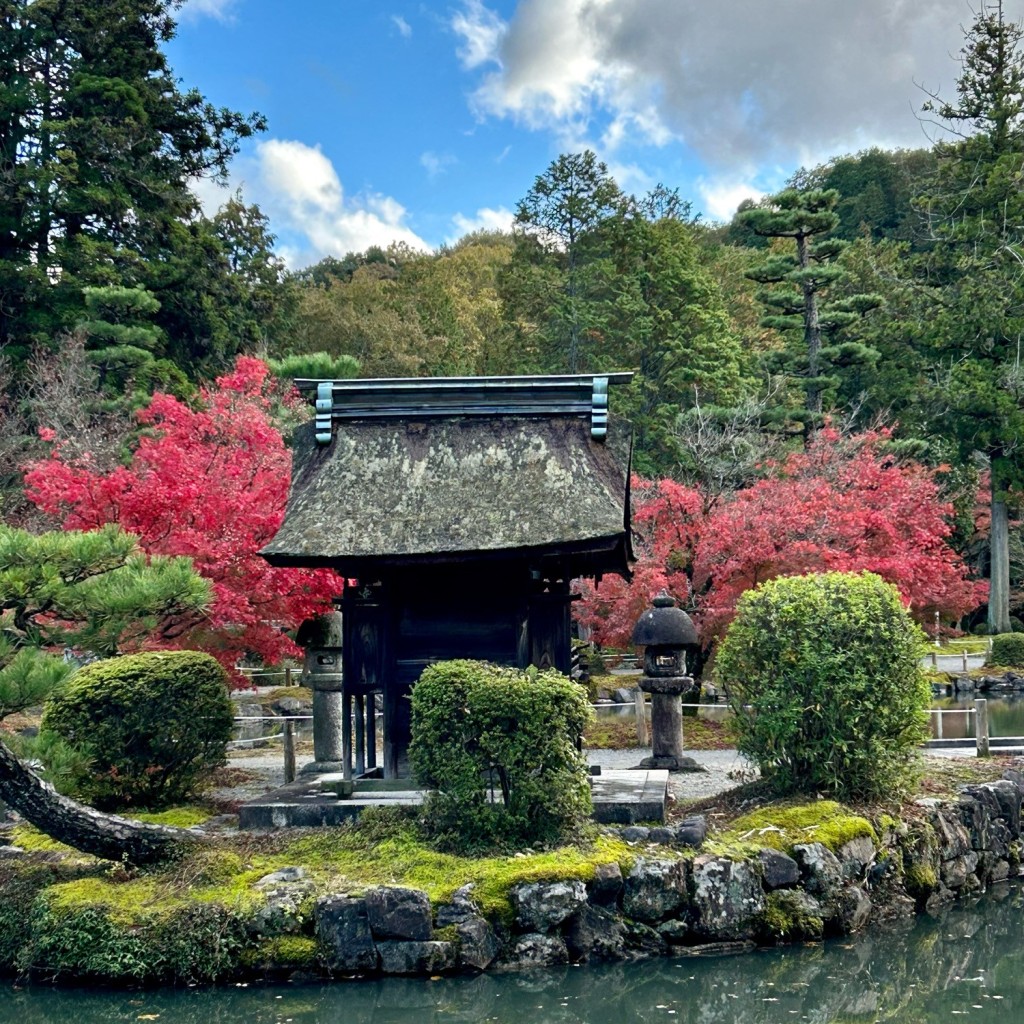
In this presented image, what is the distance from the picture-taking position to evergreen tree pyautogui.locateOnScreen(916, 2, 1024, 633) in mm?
30344

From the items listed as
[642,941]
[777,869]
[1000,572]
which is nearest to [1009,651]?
[1000,572]

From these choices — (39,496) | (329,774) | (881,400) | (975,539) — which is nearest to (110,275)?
(39,496)

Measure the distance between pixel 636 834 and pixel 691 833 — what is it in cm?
49

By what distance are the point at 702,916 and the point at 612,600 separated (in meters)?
10.3

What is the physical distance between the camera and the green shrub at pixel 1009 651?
28.3m

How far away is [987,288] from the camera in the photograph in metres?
30.6

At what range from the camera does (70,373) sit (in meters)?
26.3

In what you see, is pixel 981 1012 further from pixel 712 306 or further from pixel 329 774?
pixel 712 306

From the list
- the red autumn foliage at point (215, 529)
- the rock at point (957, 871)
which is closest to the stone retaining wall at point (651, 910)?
the rock at point (957, 871)

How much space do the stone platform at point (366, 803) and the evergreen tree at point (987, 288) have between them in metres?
22.6

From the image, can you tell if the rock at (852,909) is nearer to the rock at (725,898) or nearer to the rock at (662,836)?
the rock at (725,898)

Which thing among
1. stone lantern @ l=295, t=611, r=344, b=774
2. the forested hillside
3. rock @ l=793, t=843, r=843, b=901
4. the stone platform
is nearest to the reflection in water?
rock @ l=793, t=843, r=843, b=901

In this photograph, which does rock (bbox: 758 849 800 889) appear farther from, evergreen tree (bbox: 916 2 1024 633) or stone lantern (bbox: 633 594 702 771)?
evergreen tree (bbox: 916 2 1024 633)

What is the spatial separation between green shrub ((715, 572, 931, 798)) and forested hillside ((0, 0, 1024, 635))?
8.42 m
